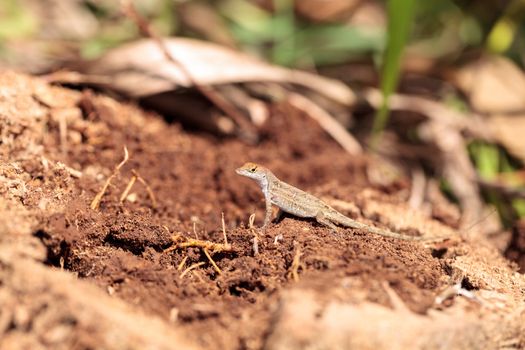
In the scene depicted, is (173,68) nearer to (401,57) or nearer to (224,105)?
(224,105)

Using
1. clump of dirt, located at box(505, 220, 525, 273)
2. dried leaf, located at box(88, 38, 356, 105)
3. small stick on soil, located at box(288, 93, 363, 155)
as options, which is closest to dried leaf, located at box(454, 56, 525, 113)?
small stick on soil, located at box(288, 93, 363, 155)

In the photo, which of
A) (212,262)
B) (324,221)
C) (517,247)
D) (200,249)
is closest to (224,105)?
(324,221)

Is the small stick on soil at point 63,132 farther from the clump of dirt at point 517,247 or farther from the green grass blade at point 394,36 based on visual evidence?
the clump of dirt at point 517,247

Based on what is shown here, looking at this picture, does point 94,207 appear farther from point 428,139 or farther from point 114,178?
point 428,139

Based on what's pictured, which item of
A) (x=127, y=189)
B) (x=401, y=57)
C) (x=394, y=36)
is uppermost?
(x=394, y=36)

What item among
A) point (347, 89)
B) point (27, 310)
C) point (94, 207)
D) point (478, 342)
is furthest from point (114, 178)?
point (347, 89)

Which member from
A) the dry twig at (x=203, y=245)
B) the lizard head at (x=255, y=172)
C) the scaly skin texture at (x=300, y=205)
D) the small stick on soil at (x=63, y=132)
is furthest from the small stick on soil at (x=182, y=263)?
the small stick on soil at (x=63, y=132)
